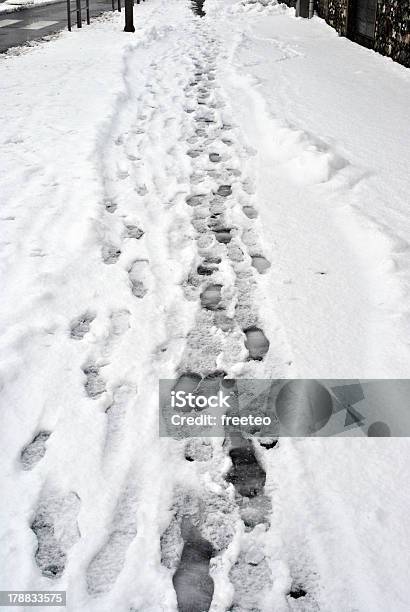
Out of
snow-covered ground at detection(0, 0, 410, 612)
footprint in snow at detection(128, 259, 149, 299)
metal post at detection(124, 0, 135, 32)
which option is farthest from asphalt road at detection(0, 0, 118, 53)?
footprint in snow at detection(128, 259, 149, 299)

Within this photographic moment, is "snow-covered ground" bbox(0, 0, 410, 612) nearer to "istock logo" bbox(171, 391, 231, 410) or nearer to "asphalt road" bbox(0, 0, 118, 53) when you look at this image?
"istock logo" bbox(171, 391, 231, 410)

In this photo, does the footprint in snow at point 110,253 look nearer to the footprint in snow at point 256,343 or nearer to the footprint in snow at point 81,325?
the footprint in snow at point 81,325

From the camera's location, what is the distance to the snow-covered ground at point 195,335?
1559mm

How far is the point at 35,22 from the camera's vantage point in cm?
1367

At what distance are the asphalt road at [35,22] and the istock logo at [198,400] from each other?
1005cm

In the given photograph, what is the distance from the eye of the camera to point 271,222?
135 inches

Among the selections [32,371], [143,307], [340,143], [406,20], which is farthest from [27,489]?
[406,20]

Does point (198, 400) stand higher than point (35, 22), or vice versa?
point (35, 22)

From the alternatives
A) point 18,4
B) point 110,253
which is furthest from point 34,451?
point 18,4

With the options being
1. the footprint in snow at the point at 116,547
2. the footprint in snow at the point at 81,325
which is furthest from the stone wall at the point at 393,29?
the footprint in snow at the point at 116,547

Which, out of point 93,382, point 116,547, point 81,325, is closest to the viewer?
point 116,547

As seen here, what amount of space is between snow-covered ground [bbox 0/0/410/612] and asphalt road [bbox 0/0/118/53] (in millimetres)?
7105
